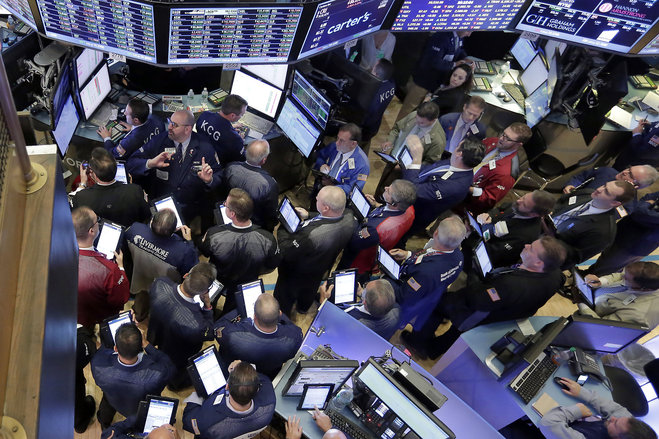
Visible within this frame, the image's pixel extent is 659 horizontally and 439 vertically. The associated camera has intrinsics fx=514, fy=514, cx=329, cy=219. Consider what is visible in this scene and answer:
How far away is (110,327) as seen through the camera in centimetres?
339

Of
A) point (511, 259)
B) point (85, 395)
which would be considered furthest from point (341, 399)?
point (511, 259)

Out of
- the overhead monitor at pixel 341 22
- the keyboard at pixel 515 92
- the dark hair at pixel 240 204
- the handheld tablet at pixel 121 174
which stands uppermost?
the overhead monitor at pixel 341 22

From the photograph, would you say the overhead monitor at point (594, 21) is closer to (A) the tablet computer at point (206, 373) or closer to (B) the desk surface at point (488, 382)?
(B) the desk surface at point (488, 382)

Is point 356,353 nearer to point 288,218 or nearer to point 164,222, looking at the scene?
point 288,218

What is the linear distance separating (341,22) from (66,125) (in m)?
2.56

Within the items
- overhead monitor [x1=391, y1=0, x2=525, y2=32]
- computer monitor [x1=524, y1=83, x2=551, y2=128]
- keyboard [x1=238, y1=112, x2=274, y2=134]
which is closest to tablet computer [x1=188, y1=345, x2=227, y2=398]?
keyboard [x1=238, y1=112, x2=274, y2=134]

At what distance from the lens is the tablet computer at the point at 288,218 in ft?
14.1

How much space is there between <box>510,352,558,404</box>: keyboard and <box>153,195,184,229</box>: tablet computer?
2.90m

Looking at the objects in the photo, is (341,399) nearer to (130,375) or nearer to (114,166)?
(130,375)

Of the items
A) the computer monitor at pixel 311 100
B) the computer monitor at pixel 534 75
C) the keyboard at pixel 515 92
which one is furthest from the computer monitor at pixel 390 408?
the computer monitor at pixel 534 75

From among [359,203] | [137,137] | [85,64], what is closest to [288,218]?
[359,203]

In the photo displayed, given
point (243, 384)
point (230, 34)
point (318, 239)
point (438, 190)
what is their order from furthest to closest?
point (438, 190), point (318, 239), point (230, 34), point (243, 384)

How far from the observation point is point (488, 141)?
5723 millimetres

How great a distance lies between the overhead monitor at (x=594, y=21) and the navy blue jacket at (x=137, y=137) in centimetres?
351
